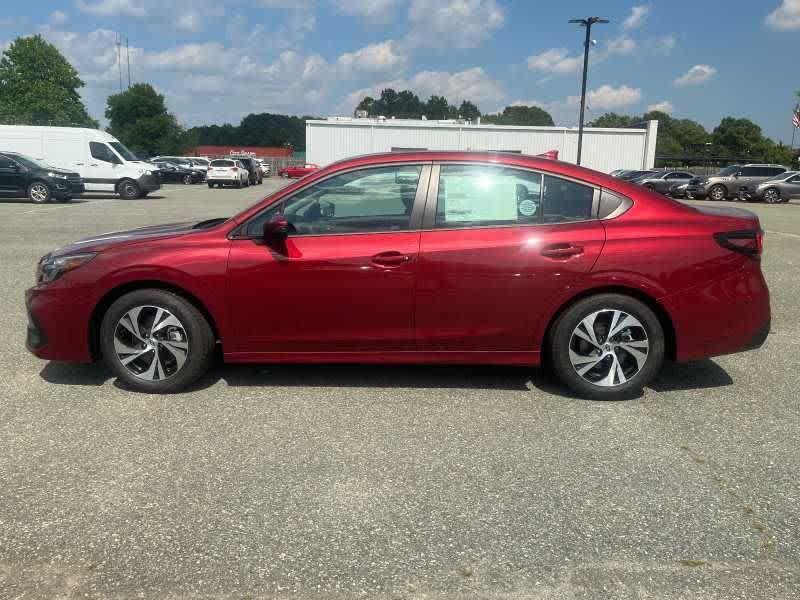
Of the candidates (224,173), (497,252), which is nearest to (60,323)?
(497,252)

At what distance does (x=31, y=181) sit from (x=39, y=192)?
387 mm

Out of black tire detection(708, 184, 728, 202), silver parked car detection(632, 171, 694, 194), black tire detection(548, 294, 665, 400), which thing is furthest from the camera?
silver parked car detection(632, 171, 694, 194)

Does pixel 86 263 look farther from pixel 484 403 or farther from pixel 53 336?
pixel 484 403

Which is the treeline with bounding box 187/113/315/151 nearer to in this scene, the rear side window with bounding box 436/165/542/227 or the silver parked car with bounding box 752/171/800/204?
the silver parked car with bounding box 752/171/800/204

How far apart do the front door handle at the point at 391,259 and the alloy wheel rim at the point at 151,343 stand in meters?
1.33

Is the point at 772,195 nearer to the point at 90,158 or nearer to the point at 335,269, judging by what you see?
the point at 90,158

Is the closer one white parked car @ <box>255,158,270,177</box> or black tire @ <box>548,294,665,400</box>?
black tire @ <box>548,294,665,400</box>

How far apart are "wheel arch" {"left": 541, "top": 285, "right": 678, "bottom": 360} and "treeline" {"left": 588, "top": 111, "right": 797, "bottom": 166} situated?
285 ft

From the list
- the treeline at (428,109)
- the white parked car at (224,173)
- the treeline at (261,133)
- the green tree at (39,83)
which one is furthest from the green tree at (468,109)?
the white parked car at (224,173)

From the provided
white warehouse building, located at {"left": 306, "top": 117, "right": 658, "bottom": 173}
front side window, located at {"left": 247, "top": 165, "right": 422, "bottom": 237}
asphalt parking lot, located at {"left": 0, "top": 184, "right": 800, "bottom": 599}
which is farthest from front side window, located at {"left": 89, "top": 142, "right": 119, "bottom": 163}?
white warehouse building, located at {"left": 306, "top": 117, "right": 658, "bottom": 173}

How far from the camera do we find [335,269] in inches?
162

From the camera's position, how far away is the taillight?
4195 millimetres

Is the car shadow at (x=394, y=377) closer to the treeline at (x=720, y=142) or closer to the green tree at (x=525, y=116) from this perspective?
the treeline at (x=720, y=142)

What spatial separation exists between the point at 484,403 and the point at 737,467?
4.83ft
